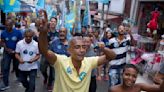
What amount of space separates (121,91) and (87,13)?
7355 mm

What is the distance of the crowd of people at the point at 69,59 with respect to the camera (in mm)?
3355

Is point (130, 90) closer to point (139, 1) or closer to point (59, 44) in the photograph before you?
point (59, 44)

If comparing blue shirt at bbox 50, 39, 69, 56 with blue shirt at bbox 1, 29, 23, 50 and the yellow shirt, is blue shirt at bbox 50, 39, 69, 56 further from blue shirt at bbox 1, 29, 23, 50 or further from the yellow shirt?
the yellow shirt

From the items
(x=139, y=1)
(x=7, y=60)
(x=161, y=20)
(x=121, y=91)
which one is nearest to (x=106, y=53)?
(x=121, y=91)

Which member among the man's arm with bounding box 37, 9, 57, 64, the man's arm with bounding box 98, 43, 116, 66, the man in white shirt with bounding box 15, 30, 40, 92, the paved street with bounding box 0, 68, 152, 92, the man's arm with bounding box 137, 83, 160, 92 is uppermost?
the man's arm with bounding box 37, 9, 57, 64

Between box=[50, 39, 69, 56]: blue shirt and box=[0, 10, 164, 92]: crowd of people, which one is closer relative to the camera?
box=[0, 10, 164, 92]: crowd of people

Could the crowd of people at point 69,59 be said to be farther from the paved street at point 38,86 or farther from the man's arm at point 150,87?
the paved street at point 38,86

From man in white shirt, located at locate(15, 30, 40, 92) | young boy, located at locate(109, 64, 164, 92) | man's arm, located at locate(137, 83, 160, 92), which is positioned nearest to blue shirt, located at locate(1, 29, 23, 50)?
man in white shirt, located at locate(15, 30, 40, 92)

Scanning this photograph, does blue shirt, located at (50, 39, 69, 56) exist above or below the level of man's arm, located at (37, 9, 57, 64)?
below

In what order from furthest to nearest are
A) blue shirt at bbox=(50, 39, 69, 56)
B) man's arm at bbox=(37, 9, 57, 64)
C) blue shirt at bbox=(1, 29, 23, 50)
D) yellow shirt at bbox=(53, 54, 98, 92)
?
blue shirt at bbox=(1, 29, 23, 50) < blue shirt at bbox=(50, 39, 69, 56) < yellow shirt at bbox=(53, 54, 98, 92) < man's arm at bbox=(37, 9, 57, 64)

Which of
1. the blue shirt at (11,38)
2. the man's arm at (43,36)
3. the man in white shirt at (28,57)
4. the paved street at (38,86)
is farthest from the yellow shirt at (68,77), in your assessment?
the paved street at (38,86)

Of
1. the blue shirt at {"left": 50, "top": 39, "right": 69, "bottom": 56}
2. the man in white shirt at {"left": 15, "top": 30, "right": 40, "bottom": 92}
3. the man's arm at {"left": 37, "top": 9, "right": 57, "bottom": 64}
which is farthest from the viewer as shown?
the blue shirt at {"left": 50, "top": 39, "right": 69, "bottom": 56}

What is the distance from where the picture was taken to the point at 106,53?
11.3 ft

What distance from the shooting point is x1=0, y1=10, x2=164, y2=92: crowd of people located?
3.36 metres
